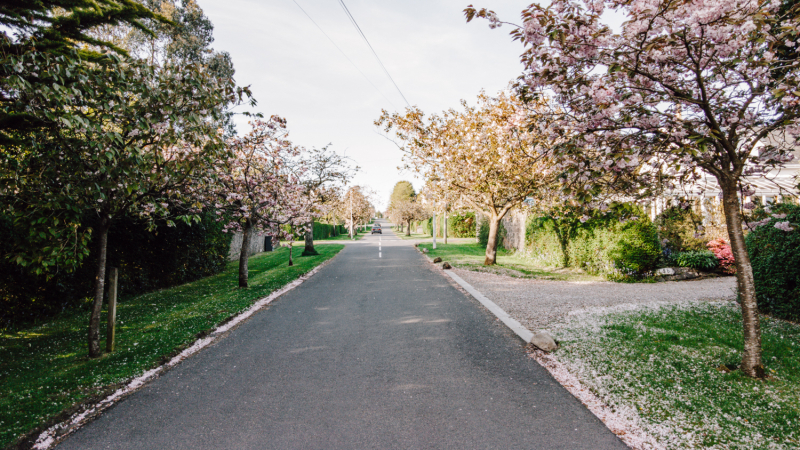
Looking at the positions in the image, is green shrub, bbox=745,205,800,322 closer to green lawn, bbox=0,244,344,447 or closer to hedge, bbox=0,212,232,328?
green lawn, bbox=0,244,344,447

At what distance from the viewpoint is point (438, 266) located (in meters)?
15.5

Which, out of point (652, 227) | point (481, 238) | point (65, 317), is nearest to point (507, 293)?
point (652, 227)

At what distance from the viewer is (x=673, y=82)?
4.41 metres

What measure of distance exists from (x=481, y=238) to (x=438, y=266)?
511 inches

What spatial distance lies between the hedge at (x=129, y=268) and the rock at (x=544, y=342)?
7.05m

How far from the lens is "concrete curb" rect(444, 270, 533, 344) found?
604cm

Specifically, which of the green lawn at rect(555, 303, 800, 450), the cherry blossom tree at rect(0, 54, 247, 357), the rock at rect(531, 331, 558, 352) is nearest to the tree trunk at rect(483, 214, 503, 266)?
the green lawn at rect(555, 303, 800, 450)

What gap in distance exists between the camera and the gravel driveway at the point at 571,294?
24.7 feet

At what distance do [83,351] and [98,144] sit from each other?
128 inches

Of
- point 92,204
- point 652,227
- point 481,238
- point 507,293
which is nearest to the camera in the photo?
point 92,204

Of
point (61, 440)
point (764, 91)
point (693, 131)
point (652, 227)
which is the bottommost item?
point (61, 440)

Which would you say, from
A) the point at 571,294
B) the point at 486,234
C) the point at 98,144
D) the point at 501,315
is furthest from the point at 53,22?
the point at 486,234

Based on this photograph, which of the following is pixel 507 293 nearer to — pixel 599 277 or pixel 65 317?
pixel 599 277

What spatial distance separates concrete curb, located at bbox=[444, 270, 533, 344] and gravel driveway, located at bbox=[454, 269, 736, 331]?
14cm
